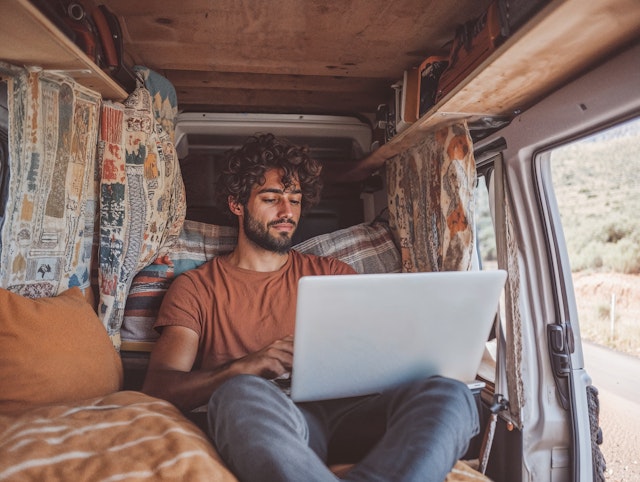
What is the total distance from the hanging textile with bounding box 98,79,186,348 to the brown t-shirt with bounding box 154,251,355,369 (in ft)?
0.62

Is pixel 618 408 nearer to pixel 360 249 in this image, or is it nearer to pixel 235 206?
pixel 360 249

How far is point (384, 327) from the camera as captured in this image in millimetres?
1094

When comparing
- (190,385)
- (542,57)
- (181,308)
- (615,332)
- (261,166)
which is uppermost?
(542,57)

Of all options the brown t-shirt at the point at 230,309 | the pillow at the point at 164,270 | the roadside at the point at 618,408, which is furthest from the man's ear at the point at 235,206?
the roadside at the point at 618,408

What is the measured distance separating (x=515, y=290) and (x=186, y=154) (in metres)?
2.01

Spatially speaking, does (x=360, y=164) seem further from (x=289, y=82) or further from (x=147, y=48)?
(x=147, y=48)

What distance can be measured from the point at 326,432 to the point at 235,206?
1.21m

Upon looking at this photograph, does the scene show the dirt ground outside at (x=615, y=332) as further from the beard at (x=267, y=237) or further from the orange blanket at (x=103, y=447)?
A: the orange blanket at (x=103, y=447)

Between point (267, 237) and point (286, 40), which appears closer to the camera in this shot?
point (286, 40)

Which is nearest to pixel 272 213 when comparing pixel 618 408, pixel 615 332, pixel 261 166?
pixel 261 166

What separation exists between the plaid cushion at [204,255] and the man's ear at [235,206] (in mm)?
131

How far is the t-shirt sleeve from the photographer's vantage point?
1686 millimetres

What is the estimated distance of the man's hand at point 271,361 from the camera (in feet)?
4.32

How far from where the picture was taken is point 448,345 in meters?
1.21
